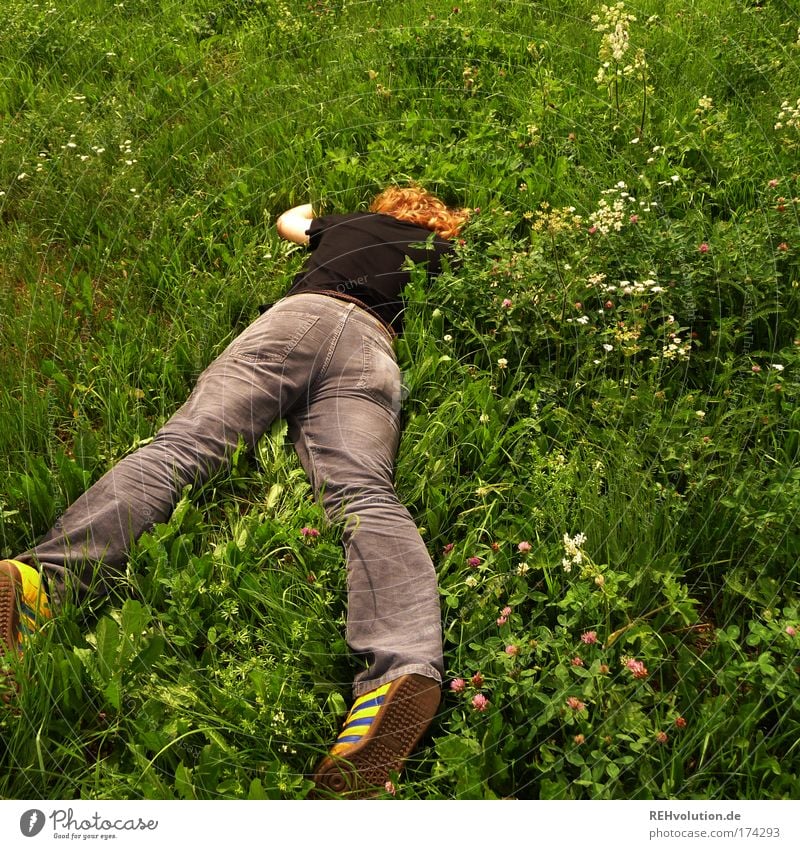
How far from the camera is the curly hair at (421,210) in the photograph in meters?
3.47

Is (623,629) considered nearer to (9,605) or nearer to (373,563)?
(373,563)

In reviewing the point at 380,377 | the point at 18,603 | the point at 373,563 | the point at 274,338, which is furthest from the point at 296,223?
the point at 18,603

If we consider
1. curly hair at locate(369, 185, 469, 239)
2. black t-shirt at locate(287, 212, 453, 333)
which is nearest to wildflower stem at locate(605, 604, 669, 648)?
black t-shirt at locate(287, 212, 453, 333)

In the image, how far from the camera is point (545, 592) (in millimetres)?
2455

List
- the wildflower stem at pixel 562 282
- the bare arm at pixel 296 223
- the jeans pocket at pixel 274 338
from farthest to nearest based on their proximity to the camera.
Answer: the bare arm at pixel 296 223, the wildflower stem at pixel 562 282, the jeans pocket at pixel 274 338

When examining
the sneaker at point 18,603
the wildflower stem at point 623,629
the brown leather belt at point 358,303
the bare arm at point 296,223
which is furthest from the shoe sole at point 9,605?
the bare arm at point 296,223

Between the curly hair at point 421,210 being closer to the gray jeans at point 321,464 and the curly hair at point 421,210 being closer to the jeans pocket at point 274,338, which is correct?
the gray jeans at point 321,464

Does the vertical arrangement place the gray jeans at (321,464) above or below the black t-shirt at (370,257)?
below

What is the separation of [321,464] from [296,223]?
57.2 inches

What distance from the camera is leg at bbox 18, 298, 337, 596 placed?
7.77 feet

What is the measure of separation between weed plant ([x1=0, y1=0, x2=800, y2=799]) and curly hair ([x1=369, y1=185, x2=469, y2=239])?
0.44 ft

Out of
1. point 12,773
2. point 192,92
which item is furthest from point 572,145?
point 12,773
